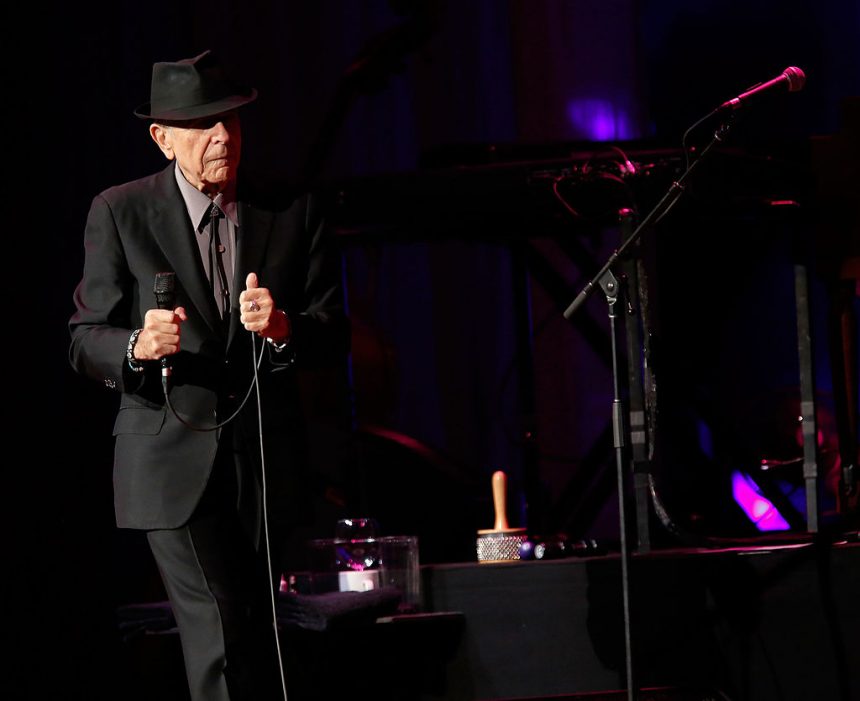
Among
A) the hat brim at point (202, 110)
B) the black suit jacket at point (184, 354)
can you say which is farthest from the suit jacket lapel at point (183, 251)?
the hat brim at point (202, 110)

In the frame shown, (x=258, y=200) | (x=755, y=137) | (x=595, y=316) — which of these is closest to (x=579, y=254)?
(x=595, y=316)

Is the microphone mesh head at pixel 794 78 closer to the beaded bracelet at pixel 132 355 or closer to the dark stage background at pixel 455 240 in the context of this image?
the dark stage background at pixel 455 240

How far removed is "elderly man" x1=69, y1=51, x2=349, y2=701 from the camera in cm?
222

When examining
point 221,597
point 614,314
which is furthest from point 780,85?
point 221,597

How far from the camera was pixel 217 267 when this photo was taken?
7.91ft

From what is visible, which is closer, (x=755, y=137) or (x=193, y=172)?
(x=193, y=172)

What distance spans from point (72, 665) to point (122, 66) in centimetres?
216

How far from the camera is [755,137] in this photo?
4930mm

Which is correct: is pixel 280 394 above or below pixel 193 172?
below

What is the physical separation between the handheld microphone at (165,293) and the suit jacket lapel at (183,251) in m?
0.16

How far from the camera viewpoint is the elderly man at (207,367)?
7.27ft

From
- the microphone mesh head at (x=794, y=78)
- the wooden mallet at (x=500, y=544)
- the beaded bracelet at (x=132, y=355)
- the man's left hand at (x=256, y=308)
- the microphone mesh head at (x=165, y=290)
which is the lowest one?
the wooden mallet at (x=500, y=544)

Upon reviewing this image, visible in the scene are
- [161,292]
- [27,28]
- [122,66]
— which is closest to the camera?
[161,292]

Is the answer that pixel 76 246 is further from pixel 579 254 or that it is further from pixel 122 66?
pixel 579 254
